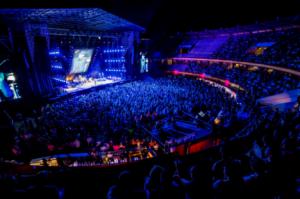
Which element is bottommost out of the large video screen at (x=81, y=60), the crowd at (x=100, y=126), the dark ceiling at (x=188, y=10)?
the crowd at (x=100, y=126)

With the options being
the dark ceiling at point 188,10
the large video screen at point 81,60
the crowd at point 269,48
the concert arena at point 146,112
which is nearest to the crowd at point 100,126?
the concert arena at point 146,112

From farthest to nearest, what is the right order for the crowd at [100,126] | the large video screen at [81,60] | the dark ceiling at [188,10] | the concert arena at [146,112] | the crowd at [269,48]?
the large video screen at [81,60], the crowd at [269,48], the dark ceiling at [188,10], the crowd at [100,126], the concert arena at [146,112]

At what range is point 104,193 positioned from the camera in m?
3.96

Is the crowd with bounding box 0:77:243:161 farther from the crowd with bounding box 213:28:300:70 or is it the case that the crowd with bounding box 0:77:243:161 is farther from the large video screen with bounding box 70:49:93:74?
the large video screen with bounding box 70:49:93:74

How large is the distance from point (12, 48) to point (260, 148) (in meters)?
20.1

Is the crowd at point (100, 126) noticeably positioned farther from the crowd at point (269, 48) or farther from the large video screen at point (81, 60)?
the large video screen at point (81, 60)

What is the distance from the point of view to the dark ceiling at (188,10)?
14930mm

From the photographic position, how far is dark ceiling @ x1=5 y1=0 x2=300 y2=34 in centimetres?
1493

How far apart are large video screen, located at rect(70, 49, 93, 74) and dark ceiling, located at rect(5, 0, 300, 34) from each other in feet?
39.0

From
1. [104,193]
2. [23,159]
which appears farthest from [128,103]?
[104,193]

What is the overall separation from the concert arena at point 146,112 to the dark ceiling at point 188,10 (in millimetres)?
335

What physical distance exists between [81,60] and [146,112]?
2263cm

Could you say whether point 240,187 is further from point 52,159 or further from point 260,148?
point 52,159

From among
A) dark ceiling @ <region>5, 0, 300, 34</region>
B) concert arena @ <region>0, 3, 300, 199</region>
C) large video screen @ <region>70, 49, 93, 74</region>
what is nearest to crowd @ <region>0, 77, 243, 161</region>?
concert arena @ <region>0, 3, 300, 199</region>
